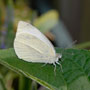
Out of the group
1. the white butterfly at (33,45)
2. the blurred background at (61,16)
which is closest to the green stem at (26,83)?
the white butterfly at (33,45)

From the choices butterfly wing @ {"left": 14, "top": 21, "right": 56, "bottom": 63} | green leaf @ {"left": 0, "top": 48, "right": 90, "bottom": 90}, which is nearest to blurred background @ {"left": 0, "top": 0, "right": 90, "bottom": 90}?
butterfly wing @ {"left": 14, "top": 21, "right": 56, "bottom": 63}

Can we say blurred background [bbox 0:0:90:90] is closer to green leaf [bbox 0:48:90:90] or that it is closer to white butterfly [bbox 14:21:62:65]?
white butterfly [bbox 14:21:62:65]

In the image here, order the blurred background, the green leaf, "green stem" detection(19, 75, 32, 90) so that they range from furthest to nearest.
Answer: the blurred background, "green stem" detection(19, 75, 32, 90), the green leaf

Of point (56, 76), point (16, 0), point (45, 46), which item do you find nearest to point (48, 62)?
point (45, 46)

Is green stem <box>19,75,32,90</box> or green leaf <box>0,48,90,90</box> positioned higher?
green leaf <box>0,48,90,90</box>

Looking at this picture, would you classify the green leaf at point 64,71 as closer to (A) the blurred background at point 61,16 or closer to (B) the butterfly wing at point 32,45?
(B) the butterfly wing at point 32,45
